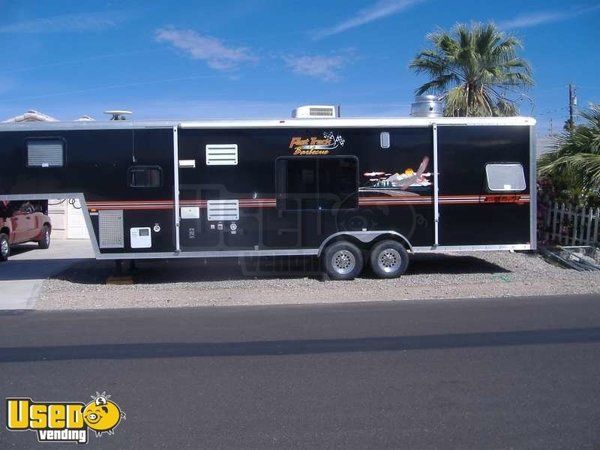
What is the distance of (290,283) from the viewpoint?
1330 centimetres

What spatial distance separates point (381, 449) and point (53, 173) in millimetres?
9661

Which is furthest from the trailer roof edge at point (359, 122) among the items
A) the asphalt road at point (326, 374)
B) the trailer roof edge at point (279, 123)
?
the asphalt road at point (326, 374)

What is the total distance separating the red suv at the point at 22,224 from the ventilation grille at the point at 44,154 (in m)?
5.31

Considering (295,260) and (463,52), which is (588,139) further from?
(295,260)

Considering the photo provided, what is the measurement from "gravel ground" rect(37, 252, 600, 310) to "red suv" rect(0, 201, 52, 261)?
2782 mm

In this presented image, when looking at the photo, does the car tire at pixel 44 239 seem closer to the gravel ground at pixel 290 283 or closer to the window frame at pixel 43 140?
the gravel ground at pixel 290 283

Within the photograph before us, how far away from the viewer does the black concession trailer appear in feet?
41.9

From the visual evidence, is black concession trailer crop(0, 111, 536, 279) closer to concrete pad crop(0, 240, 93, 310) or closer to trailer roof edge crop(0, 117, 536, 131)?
trailer roof edge crop(0, 117, 536, 131)

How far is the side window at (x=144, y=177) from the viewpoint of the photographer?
42.1ft

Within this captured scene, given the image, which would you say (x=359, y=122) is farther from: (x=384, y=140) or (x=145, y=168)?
(x=145, y=168)

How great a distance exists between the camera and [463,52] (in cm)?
1883

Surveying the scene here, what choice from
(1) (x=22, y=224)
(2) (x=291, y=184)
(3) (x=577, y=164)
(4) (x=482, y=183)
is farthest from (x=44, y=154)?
(3) (x=577, y=164)

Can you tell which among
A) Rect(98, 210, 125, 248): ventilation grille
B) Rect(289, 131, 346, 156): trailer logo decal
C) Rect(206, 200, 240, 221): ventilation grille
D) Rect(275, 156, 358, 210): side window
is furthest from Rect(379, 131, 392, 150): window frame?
Rect(98, 210, 125, 248): ventilation grille

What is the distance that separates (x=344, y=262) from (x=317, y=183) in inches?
62.9
